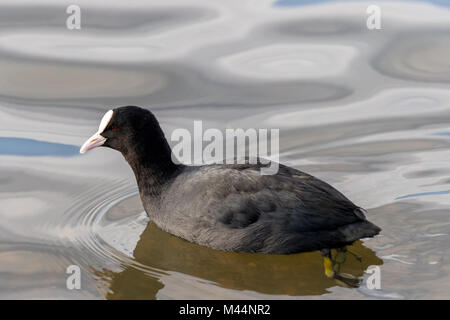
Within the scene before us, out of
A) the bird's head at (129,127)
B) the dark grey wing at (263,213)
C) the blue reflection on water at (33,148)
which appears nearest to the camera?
the dark grey wing at (263,213)

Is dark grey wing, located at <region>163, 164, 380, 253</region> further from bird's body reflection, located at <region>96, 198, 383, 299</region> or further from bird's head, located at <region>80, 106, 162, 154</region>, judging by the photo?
bird's head, located at <region>80, 106, 162, 154</region>

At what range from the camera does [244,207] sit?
654cm

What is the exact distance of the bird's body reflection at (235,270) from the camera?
20.6 ft

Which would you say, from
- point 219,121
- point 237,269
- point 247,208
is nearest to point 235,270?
point 237,269

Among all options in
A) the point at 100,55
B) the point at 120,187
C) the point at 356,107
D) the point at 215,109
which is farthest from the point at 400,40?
the point at 120,187

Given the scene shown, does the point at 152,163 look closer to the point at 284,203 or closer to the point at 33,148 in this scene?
the point at 284,203

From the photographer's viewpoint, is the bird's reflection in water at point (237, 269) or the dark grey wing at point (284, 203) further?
the dark grey wing at point (284, 203)

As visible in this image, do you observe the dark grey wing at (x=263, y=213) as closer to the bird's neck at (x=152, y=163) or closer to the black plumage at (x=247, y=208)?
the black plumage at (x=247, y=208)

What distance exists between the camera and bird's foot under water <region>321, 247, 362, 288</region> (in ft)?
20.5

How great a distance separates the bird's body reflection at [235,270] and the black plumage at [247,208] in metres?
0.12

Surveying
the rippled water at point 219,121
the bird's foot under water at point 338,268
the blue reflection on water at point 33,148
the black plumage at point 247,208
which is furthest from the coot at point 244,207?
the blue reflection on water at point 33,148

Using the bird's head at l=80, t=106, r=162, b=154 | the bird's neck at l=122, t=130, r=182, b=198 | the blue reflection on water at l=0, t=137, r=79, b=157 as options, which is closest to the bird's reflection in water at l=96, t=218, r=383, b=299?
the bird's neck at l=122, t=130, r=182, b=198

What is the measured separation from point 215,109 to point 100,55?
2.00m

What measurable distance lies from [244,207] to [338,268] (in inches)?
34.7
